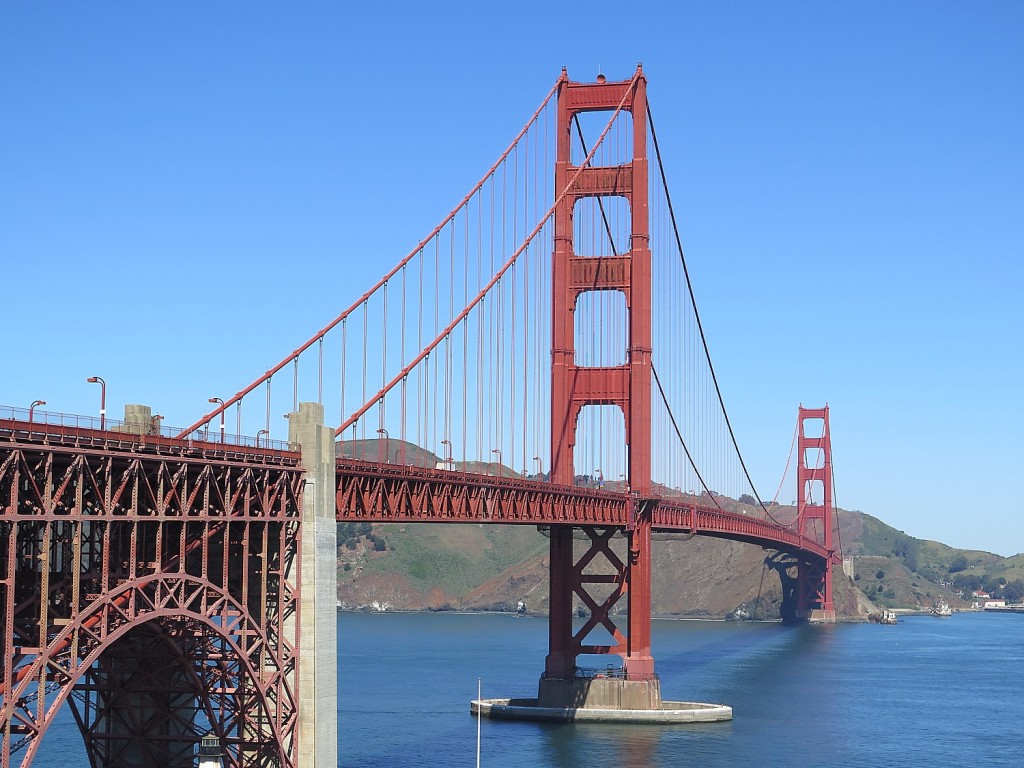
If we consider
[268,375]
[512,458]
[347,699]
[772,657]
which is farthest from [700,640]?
[268,375]

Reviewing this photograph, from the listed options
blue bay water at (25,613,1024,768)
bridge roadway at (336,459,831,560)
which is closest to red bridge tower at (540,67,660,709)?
bridge roadway at (336,459,831,560)

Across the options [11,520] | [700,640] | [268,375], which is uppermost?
[268,375]

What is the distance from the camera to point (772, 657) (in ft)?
460

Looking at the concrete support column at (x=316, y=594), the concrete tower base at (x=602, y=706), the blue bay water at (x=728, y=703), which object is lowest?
the blue bay water at (x=728, y=703)

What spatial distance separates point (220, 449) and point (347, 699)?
5340 cm

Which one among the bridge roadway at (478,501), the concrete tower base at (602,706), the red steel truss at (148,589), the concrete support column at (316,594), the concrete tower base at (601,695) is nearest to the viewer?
the red steel truss at (148,589)

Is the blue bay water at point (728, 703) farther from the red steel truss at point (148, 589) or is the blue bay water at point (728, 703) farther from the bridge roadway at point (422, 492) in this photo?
the red steel truss at point (148, 589)

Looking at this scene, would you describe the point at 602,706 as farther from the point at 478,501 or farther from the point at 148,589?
the point at 148,589

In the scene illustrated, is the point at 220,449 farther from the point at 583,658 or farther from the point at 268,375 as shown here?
the point at 583,658

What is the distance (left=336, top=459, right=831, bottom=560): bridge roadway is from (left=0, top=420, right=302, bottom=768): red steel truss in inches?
267

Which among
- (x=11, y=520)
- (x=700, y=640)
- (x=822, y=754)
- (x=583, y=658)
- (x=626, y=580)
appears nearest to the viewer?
(x=11, y=520)

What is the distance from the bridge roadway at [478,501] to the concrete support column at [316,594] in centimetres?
334

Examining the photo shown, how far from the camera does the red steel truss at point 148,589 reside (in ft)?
119

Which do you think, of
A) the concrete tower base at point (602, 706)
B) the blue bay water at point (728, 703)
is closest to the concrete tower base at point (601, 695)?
the concrete tower base at point (602, 706)
